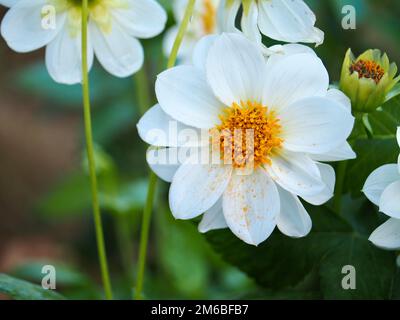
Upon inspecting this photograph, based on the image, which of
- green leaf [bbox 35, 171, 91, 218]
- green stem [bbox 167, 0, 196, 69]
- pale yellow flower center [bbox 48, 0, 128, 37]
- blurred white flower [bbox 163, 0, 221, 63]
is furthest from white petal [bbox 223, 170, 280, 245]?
green leaf [bbox 35, 171, 91, 218]

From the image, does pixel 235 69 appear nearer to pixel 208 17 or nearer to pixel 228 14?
pixel 228 14

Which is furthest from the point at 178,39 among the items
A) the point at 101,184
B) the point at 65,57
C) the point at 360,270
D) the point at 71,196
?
the point at 71,196

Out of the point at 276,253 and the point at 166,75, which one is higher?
the point at 166,75

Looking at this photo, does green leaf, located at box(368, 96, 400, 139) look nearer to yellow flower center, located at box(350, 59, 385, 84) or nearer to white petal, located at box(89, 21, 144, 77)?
yellow flower center, located at box(350, 59, 385, 84)

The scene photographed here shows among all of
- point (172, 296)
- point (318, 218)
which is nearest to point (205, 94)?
point (318, 218)

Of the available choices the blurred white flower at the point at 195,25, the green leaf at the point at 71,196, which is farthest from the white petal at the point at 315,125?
the green leaf at the point at 71,196

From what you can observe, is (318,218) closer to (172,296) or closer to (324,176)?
(324,176)
